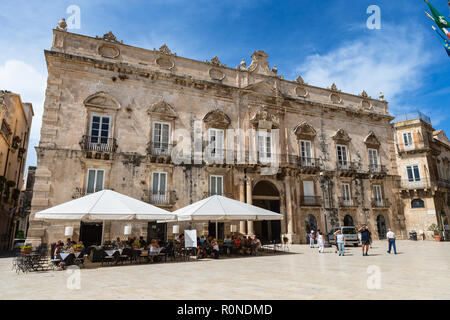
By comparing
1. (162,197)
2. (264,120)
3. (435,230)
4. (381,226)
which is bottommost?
(435,230)

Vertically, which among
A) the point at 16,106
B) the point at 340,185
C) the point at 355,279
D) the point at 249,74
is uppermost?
the point at 249,74

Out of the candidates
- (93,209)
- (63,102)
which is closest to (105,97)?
(63,102)

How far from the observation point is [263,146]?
2309 cm

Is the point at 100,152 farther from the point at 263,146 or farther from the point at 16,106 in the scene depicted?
the point at 16,106

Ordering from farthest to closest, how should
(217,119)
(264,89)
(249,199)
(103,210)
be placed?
(264,89) → (217,119) → (249,199) → (103,210)

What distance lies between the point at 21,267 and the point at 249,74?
19.9m

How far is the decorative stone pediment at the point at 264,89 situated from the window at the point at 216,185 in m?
7.94

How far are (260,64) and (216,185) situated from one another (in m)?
11.4

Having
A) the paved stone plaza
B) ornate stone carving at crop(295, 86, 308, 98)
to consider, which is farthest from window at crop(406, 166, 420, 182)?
the paved stone plaza

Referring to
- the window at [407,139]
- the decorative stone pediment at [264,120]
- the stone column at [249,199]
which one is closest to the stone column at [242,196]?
the stone column at [249,199]

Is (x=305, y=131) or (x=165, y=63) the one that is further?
(x=305, y=131)

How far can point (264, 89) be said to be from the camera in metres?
24.3

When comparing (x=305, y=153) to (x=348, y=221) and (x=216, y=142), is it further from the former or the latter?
(x=216, y=142)

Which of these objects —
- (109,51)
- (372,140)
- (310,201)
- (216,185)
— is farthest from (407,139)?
(109,51)
